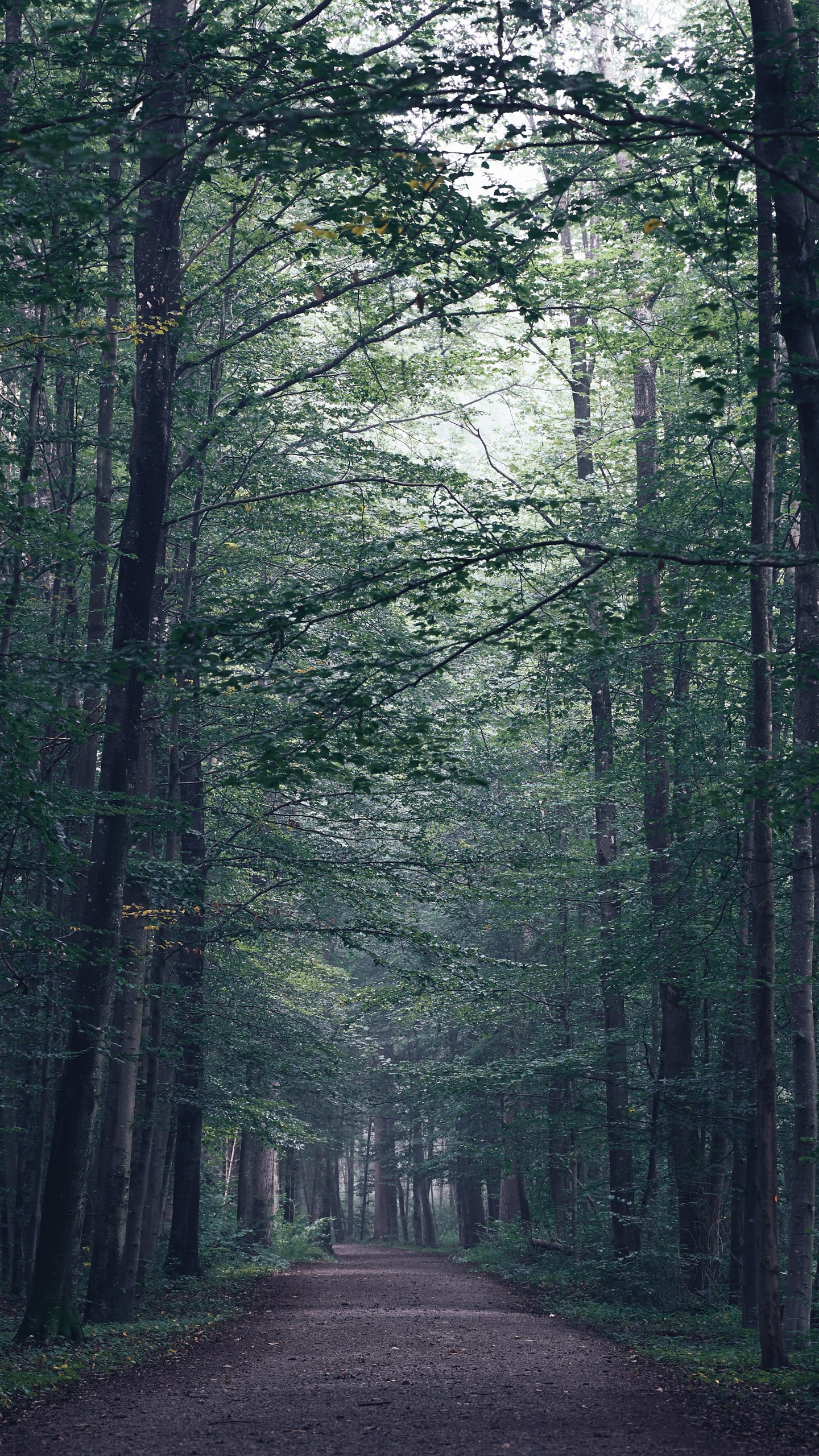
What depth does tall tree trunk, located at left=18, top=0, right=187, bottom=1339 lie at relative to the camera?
907 cm

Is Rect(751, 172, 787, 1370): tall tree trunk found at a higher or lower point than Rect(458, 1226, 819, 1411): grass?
higher

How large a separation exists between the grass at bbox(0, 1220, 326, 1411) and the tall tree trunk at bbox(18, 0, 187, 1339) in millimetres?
478

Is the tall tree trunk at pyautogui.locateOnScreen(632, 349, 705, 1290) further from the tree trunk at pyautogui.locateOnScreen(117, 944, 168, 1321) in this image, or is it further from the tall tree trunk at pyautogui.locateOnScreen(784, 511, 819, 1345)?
the tree trunk at pyautogui.locateOnScreen(117, 944, 168, 1321)

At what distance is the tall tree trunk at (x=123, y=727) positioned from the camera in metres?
9.07

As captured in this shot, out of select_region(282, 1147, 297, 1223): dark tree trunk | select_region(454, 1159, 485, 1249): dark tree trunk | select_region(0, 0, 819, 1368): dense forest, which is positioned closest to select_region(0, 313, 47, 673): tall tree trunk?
select_region(0, 0, 819, 1368): dense forest

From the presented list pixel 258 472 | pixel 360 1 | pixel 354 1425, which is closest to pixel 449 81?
pixel 360 1

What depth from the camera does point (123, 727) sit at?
34.3 ft

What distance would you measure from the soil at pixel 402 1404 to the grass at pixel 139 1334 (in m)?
0.24

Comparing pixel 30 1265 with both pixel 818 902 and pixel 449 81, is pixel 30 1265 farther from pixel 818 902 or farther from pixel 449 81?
pixel 449 81

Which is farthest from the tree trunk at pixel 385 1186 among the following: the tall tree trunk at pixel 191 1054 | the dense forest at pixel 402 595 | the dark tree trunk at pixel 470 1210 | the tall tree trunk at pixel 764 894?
the tall tree trunk at pixel 764 894

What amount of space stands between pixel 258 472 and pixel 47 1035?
742 centimetres

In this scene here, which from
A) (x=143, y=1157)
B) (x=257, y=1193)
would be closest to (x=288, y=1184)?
(x=257, y=1193)

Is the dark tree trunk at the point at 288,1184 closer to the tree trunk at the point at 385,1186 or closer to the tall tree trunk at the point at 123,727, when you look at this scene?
the tree trunk at the point at 385,1186

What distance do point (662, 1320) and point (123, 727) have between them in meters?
9.39
